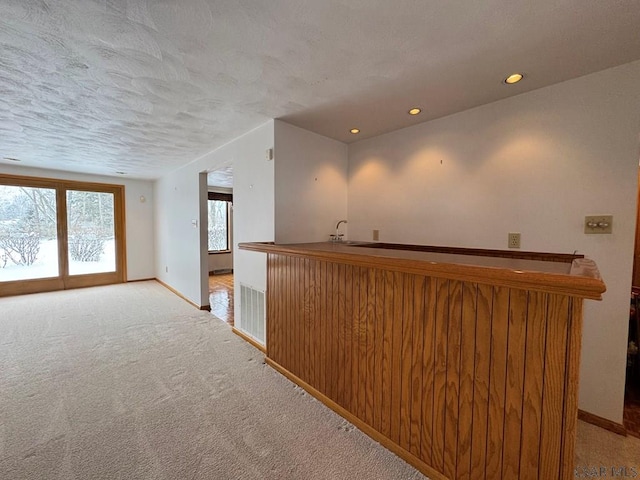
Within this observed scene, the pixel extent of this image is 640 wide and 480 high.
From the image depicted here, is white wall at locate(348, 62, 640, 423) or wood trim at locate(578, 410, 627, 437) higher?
white wall at locate(348, 62, 640, 423)

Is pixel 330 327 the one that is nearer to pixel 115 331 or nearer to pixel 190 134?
pixel 190 134

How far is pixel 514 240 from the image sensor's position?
6.96 ft

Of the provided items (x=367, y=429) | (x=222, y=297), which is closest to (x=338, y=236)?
(x=367, y=429)

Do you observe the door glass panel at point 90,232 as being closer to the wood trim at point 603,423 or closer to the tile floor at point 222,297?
the tile floor at point 222,297

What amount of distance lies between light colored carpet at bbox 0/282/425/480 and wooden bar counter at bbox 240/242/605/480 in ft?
0.86

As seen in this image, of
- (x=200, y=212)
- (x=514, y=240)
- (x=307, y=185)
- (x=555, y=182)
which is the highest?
(x=307, y=185)

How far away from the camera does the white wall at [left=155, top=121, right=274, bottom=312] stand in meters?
2.75

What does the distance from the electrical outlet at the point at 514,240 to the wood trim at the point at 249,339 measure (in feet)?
8.20

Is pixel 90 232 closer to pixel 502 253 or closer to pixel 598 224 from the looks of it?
pixel 502 253

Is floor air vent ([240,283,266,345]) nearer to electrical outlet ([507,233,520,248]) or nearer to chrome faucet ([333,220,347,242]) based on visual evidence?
chrome faucet ([333,220,347,242])

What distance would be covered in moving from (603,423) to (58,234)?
7782 mm

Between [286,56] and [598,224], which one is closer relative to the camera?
[286,56]

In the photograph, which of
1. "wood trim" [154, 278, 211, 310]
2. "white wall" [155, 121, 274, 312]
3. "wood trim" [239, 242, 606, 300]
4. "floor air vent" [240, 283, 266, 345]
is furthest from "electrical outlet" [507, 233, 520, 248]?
"wood trim" [154, 278, 211, 310]

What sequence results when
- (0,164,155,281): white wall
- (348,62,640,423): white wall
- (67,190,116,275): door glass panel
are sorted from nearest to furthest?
(348,62,640,423): white wall, (67,190,116,275): door glass panel, (0,164,155,281): white wall
